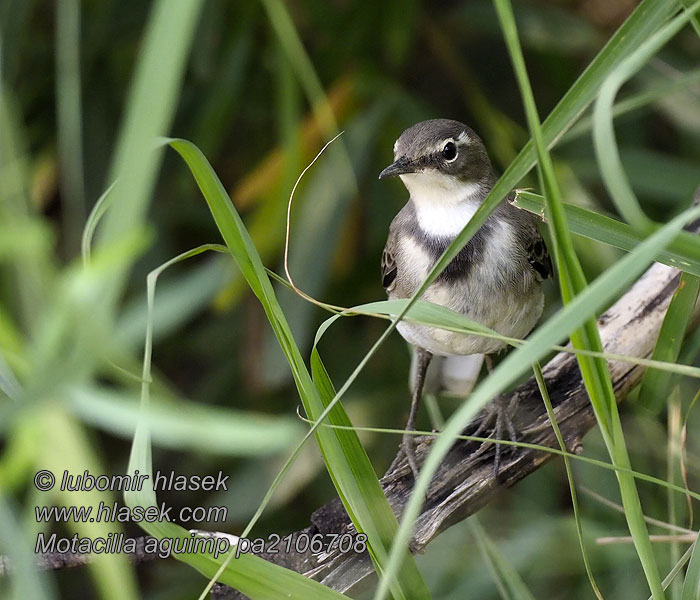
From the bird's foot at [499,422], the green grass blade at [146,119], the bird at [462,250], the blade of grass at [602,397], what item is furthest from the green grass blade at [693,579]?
the green grass blade at [146,119]

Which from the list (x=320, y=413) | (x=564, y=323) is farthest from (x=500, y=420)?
(x=564, y=323)

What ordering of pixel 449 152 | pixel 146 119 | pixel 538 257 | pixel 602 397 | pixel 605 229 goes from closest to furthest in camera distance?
pixel 146 119
pixel 602 397
pixel 605 229
pixel 449 152
pixel 538 257

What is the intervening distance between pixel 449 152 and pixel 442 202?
0.58ft

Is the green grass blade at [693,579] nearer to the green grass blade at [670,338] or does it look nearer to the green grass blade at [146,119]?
the green grass blade at [670,338]

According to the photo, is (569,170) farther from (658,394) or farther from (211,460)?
(211,460)

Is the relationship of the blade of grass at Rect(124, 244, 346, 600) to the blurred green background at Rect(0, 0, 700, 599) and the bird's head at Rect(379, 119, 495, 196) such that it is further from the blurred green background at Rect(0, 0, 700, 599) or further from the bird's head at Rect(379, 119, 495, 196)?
the blurred green background at Rect(0, 0, 700, 599)

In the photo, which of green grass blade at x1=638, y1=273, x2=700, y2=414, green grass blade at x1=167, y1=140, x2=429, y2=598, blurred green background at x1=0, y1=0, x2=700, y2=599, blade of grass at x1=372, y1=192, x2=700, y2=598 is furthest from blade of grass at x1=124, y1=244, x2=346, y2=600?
blurred green background at x1=0, y1=0, x2=700, y2=599

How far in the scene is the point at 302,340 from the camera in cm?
388

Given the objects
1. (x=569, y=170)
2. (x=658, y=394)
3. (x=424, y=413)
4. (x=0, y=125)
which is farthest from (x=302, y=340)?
(x=0, y=125)

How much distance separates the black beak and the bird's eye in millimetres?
134

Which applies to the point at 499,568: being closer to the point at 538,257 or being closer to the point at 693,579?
the point at 693,579

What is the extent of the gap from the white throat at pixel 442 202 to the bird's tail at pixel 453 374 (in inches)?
29.4

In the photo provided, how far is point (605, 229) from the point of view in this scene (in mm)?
1890

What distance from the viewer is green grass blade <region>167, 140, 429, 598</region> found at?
1.84 metres
